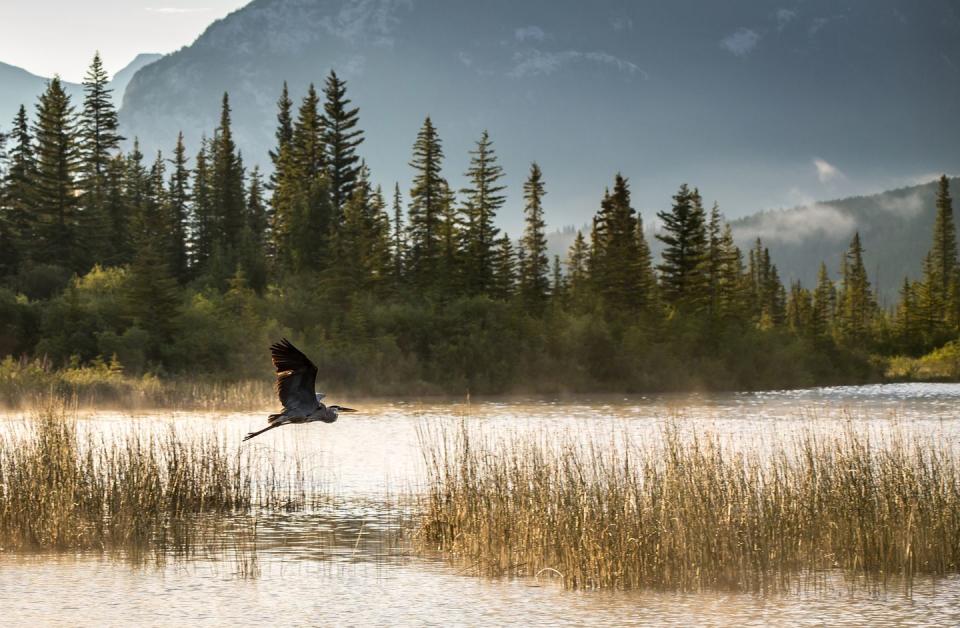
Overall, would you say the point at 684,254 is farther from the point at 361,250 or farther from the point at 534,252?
the point at 361,250

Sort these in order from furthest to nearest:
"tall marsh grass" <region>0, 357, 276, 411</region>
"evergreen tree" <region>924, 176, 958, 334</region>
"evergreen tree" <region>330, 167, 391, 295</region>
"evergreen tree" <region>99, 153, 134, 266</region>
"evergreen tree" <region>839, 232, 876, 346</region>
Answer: "evergreen tree" <region>924, 176, 958, 334</region> → "evergreen tree" <region>839, 232, 876, 346</region> → "evergreen tree" <region>99, 153, 134, 266</region> → "evergreen tree" <region>330, 167, 391, 295</region> → "tall marsh grass" <region>0, 357, 276, 411</region>

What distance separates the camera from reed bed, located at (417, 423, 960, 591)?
39.8ft

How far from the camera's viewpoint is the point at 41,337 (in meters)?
48.8

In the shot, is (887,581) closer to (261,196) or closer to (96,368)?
(96,368)

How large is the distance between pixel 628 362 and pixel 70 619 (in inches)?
2017

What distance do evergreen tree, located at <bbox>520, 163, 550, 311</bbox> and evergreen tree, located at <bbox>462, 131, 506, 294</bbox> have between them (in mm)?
2825

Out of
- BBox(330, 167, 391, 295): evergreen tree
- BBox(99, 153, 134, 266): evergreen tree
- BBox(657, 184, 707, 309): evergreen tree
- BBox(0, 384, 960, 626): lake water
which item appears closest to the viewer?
BBox(0, 384, 960, 626): lake water

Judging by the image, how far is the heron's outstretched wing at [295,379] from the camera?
12141 millimetres

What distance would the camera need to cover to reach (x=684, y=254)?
3113 inches

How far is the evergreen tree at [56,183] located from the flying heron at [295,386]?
201 feet

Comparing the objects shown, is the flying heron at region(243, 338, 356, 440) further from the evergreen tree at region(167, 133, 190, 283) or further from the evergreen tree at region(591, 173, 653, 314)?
the evergreen tree at region(167, 133, 190, 283)

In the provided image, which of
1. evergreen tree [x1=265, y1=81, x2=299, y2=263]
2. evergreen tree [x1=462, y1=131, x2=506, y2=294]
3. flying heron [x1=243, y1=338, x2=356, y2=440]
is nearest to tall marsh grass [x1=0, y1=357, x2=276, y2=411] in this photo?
flying heron [x1=243, y1=338, x2=356, y2=440]

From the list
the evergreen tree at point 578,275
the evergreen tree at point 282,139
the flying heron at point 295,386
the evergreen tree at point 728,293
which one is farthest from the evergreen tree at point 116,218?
the flying heron at point 295,386

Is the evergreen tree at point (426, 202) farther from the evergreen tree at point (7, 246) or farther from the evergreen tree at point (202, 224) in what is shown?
the evergreen tree at point (7, 246)
